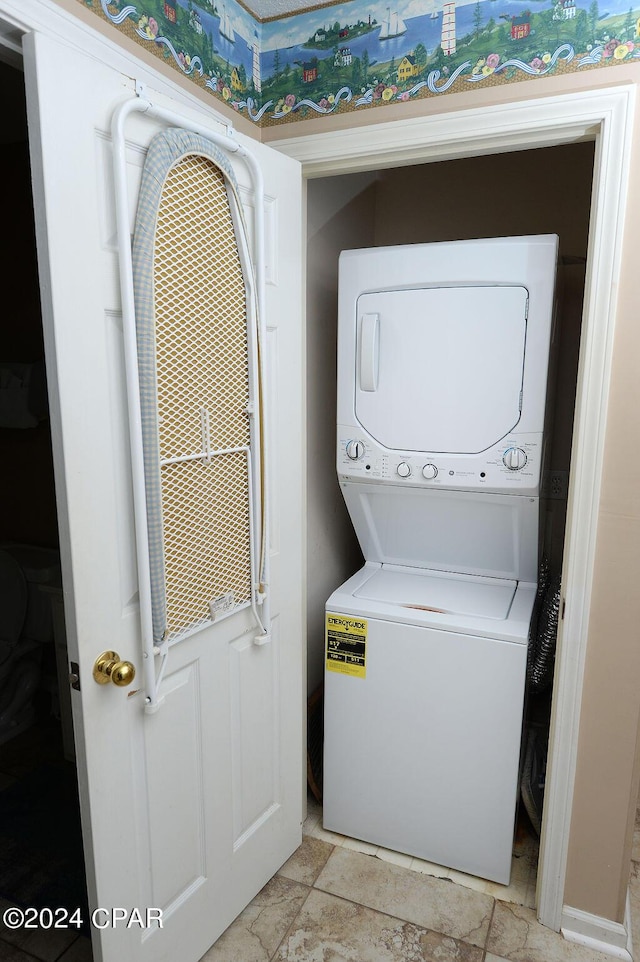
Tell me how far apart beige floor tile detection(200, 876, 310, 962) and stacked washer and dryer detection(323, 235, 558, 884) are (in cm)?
29

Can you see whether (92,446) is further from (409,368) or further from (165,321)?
(409,368)

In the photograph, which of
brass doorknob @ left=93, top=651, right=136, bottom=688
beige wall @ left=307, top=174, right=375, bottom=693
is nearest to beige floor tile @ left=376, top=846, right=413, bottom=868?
beige wall @ left=307, top=174, right=375, bottom=693

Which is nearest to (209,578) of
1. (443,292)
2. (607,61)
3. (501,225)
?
(443,292)

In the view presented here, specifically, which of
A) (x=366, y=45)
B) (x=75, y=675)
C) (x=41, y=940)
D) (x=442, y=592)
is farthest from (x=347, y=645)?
(x=366, y=45)

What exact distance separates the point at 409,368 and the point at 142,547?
1010mm

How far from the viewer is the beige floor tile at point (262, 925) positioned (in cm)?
163

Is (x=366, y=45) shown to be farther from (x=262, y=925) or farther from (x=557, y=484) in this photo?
(x=262, y=925)

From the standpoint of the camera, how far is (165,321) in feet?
4.13

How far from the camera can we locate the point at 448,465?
1.84 meters

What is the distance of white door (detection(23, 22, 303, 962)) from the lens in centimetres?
106

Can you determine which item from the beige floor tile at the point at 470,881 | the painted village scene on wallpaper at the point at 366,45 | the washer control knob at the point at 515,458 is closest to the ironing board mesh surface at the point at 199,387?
the painted village scene on wallpaper at the point at 366,45

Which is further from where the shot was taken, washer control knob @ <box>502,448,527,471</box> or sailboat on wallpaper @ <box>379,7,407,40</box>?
washer control knob @ <box>502,448,527,471</box>

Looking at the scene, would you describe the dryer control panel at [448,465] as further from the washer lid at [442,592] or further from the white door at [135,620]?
the washer lid at [442,592]

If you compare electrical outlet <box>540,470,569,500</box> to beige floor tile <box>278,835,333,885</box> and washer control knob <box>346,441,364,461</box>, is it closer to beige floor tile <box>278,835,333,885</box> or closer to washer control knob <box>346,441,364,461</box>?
washer control knob <box>346,441,364,461</box>
